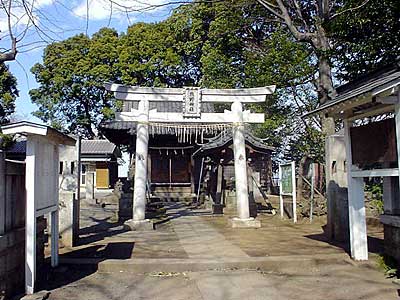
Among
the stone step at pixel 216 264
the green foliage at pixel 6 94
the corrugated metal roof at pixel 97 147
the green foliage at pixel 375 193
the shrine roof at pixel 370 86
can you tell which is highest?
the green foliage at pixel 6 94

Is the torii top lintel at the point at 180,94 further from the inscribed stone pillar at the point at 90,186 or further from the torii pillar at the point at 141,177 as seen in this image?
the inscribed stone pillar at the point at 90,186

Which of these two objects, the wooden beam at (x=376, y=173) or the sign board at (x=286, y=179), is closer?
the wooden beam at (x=376, y=173)

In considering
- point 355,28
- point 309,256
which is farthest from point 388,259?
point 355,28

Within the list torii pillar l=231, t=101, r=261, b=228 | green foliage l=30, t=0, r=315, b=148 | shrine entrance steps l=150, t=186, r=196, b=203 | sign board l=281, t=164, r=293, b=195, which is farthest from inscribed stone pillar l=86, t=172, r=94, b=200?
torii pillar l=231, t=101, r=261, b=228

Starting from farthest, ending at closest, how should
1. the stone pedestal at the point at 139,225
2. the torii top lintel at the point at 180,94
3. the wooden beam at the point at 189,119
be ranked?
the wooden beam at the point at 189,119 → the torii top lintel at the point at 180,94 → the stone pedestal at the point at 139,225

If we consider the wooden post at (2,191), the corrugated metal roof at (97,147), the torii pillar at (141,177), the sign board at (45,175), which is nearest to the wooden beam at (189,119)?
the torii pillar at (141,177)

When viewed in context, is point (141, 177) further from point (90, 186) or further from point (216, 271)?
point (90, 186)

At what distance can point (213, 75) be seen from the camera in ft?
75.7

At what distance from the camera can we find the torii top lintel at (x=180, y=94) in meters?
13.8

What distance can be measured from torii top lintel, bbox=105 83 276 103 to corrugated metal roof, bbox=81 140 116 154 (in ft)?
61.7

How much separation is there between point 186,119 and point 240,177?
8.44 feet

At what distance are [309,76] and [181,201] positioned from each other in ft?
35.0

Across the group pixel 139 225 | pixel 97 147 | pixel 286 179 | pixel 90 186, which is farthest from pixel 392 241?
pixel 97 147

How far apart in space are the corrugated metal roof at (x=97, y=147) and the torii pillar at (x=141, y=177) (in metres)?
18.8
